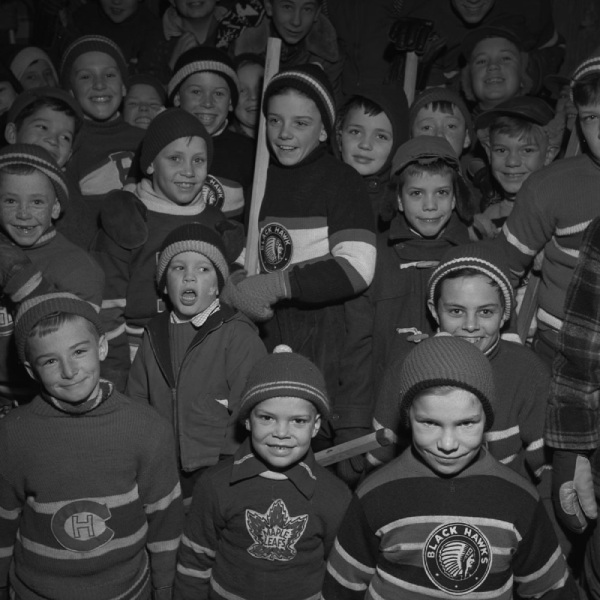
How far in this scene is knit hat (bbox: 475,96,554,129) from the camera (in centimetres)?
441

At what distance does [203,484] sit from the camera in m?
3.14

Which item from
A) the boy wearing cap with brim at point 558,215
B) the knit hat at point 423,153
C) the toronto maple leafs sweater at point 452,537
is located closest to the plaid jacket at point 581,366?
the toronto maple leafs sweater at point 452,537

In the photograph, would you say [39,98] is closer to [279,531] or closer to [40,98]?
[40,98]

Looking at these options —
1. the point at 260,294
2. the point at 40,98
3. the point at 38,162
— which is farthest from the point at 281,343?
the point at 40,98

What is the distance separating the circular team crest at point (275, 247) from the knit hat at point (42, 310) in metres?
1.03

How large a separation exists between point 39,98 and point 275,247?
1.74m

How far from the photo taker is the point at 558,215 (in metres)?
3.36

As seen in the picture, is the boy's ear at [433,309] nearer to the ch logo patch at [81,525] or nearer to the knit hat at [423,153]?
the knit hat at [423,153]

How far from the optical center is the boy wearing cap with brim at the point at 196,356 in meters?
3.54

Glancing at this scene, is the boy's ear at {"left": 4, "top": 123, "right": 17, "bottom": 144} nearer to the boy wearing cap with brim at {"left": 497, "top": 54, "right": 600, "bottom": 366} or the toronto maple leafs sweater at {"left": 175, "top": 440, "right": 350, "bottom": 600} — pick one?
the toronto maple leafs sweater at {"left": 175, "top": 440, "right": 350, "bottom": 600}

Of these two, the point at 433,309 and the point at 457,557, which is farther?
the point at 433,309

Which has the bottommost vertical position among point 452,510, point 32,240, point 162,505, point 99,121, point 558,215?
point 162,505

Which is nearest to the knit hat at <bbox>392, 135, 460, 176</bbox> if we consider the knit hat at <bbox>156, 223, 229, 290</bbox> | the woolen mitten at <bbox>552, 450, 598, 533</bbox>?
the knit hat at <bbox>156, 223, 229, 290</bbox>

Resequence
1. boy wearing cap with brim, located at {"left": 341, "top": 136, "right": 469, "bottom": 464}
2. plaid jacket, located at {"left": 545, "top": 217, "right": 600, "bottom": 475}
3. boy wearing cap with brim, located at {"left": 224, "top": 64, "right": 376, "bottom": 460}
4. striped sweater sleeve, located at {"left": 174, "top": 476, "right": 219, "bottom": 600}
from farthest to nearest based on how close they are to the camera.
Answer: boy wearing cap with brim, located at {"left": 341, "top": 136, "right": 469, "bottom": 464} → boy wearing cap with brim, located at {"left": 224, "top": 64, "right": 376, "bottom": 460} → striped sweater sleeve, located at {"left": 174, "top": 476, "right": 219, "bottom": 600} → plaid jacket, located at {"left": 545, "top": 217, "right": 600, "bottom": 475}
